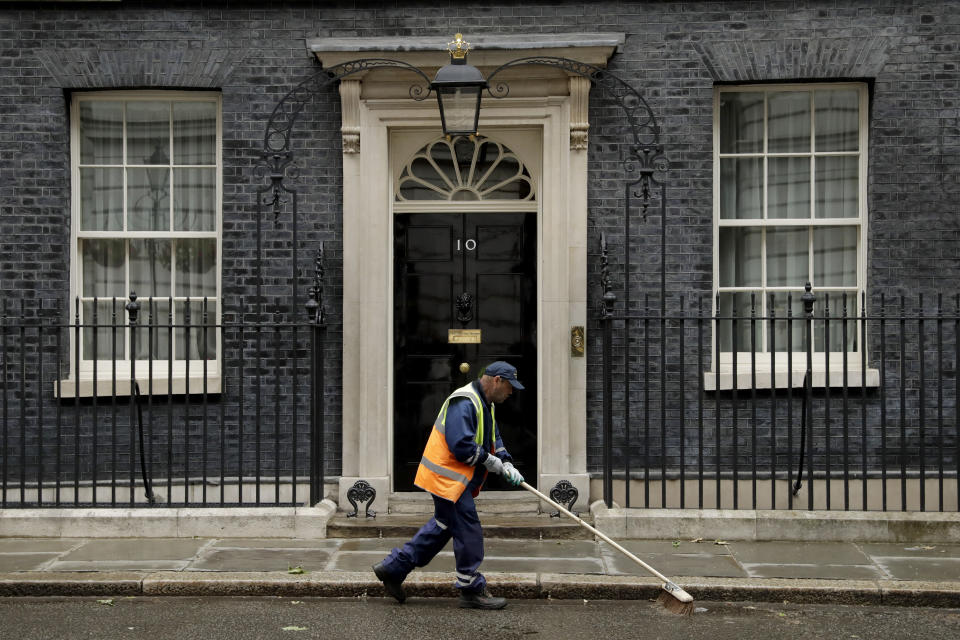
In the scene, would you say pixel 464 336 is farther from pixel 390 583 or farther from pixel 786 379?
pixel 390 583

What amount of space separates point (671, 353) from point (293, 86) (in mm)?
3867

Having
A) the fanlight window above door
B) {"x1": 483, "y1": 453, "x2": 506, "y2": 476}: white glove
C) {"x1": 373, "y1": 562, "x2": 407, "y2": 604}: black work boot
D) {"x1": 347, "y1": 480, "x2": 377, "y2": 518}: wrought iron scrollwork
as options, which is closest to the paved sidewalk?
{"x1": 373, "y1": 562, "x2": 407, "y2": 604}: black work boot


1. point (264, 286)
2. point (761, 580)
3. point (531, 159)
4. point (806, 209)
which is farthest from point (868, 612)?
point (264, 286)

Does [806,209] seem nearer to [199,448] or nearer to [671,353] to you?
[671,353]

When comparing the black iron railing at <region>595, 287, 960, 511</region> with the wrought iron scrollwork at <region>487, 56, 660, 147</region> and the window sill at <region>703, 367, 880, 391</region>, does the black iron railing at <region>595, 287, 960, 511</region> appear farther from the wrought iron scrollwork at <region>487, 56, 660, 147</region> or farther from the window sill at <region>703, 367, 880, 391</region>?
the wrought iron scrollwork at <region>487, 56, 660, 147</region>

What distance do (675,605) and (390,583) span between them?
172 cm

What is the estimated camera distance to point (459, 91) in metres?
8.28

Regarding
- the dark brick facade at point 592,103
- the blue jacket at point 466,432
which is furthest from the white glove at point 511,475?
the dark brick facade at point 592,103

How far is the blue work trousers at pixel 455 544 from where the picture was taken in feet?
21.9

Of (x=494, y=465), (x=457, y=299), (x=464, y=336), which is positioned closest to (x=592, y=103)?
(x=457, y=299)

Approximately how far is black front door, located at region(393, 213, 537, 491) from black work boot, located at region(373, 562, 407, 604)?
2.70m

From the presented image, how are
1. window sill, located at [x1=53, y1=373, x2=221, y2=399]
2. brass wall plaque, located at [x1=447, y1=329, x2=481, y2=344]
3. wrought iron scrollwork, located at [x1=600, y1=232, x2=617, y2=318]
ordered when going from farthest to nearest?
brass wall plaque, located at [x1=447, y1=329, x2=481, y2=344] < window sill, located at [x1=53, y1=373, x2=221, y2=399] < wrought iron scrollwork, located at [x1=600, y1=232, x2=617, y2=318]

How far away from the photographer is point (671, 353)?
9.31 metres

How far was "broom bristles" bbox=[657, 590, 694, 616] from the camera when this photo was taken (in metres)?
6.55
